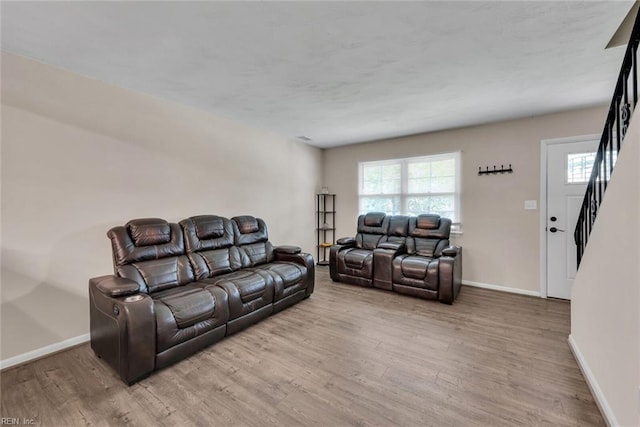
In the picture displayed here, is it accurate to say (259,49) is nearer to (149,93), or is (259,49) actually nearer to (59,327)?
(149,93)

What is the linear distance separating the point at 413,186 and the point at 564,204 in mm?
2054

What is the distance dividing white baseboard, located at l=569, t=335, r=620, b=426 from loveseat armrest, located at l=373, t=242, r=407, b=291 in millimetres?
2015

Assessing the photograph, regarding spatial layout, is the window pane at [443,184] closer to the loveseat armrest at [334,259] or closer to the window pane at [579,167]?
the window pane at [579,167]

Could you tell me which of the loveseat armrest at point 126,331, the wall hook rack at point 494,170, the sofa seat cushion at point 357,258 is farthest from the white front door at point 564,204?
the loveseat armrest at point 126,331

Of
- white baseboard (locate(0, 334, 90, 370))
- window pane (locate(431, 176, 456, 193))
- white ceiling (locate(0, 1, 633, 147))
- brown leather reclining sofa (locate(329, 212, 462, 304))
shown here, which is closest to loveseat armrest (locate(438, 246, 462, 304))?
A: brown leather reclining sofa (locate(329, 212, 462, 304))

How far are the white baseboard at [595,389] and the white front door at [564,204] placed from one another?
1694 mm

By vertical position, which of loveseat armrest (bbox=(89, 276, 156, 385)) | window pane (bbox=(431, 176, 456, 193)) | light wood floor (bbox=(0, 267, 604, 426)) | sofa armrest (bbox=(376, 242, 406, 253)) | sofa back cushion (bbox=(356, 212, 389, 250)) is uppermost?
window pane (bbox=(431, 176, 456, 193))

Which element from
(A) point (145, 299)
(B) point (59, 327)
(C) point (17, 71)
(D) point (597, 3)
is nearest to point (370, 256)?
(A) point (145, 299)

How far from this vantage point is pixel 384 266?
13.1 feet

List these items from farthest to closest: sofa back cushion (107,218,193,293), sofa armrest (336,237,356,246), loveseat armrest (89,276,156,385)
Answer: sofa armrest (336,237,356,246) < sofa back cushion (107,218,193,293) < loveseat armrest (89,276,156,385)

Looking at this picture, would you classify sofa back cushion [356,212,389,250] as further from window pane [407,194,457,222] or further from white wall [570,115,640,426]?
white wall [570,115,640,426]

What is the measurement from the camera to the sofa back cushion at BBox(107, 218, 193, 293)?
2.53m

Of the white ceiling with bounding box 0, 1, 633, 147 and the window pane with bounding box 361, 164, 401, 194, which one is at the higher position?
the white ceiling with bounding box 0, 1, 633, 147

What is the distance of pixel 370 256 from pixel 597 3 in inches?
130
